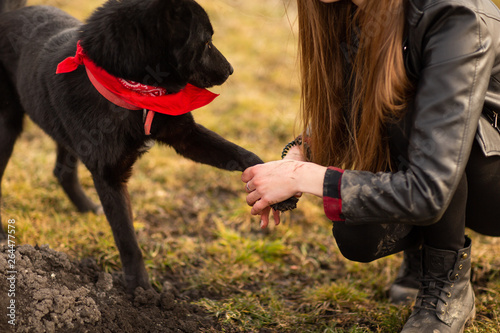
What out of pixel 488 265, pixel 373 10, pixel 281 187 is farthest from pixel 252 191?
pixel 488 265

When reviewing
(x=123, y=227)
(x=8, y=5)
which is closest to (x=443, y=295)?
(x=123, y=227)

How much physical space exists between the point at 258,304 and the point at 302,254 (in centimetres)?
61

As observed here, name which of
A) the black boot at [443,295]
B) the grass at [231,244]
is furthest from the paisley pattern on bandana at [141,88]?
the black boot at [443,295]

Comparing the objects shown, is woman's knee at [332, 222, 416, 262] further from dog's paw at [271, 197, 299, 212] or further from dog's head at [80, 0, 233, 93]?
dog's head at [80, 0, 233, 93]

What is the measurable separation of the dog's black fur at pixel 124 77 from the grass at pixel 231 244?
380 mm

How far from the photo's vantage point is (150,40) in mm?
1756

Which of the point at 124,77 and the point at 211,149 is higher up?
the point at 124,77

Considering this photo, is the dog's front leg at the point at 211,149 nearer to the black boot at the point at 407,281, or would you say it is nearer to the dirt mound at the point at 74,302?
the dirt mound at the point at 74,302

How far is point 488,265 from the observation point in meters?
2.34

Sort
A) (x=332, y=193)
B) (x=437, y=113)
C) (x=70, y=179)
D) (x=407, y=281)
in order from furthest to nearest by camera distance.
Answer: (x=70, y=179) → (x=407, y=281) → (x=332, y=193) → (x=437, y=113)

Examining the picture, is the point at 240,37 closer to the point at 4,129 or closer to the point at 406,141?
the point at 4,129

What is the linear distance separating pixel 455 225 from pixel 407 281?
0.58 metres

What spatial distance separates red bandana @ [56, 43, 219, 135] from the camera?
177 cm

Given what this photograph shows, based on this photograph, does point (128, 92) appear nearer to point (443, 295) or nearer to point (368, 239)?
point (368, 239)
